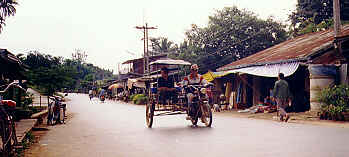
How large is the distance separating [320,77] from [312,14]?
72.5 ft

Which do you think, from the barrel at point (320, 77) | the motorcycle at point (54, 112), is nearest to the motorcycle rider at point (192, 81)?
the motorcycle at point (54, 112)

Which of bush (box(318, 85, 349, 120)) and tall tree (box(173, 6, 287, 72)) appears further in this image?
tall tree (box(173, 6, 287, 72))

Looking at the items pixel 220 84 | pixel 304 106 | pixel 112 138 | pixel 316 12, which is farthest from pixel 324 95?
pixel 316 12

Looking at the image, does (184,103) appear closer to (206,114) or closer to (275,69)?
(206,114)

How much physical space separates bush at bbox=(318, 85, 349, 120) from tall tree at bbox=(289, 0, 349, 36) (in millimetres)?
20423

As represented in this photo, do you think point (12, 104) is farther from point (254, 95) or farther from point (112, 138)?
point (254, 95)

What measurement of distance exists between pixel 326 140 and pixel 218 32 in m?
32.0

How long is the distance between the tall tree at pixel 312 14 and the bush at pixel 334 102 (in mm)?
20423

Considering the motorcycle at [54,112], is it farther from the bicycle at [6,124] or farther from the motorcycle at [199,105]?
the bicycle at [6,124]

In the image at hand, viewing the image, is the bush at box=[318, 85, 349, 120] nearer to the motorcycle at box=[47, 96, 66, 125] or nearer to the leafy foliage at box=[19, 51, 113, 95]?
the motorcycle at box=[47, 96, 66, 125]

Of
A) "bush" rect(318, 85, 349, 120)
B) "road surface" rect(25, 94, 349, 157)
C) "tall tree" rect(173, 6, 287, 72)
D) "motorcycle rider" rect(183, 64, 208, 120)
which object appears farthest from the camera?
"tall tree" rect(173, 6, 287, 72)

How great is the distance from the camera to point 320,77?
15.0 meters

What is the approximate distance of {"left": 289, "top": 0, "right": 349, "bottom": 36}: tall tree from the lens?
32406 mm

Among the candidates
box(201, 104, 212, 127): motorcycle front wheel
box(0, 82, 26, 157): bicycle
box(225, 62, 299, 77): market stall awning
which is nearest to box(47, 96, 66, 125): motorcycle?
box(201, 104, 212, 127): motorcycle front wheel
